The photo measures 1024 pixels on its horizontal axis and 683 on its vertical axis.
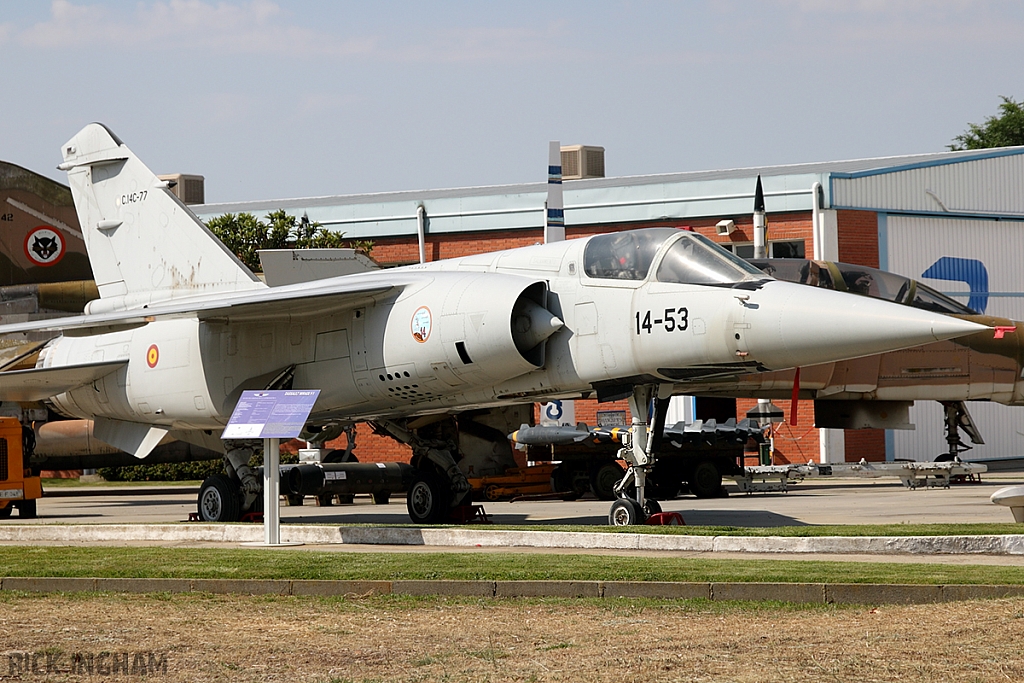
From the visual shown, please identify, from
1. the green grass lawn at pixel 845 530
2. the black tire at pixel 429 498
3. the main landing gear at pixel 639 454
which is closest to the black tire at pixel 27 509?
the black tire at pixel 429 498

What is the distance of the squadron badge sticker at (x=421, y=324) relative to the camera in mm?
13953

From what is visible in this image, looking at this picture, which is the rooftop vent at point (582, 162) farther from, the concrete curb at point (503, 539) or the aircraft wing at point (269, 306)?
the concrete curb at point (503, 539)

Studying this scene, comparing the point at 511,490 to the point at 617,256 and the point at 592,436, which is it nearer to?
the point at 592,436

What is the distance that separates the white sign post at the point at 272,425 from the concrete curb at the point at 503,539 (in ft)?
2.22

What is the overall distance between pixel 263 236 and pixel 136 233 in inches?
642

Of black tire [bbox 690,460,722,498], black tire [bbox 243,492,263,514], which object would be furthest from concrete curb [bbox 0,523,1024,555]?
black tire [bbox 690,460,722,498]

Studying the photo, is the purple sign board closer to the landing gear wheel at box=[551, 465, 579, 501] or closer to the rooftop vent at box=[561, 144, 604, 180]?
the landing gear wheel at box=[551, 465, 579, 501]

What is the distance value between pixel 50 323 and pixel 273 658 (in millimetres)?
10674

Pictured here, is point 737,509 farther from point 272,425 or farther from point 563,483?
point 272,425

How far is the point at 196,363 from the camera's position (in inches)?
638

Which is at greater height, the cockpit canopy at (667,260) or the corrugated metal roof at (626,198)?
the corrugated metal roof at (626,198)

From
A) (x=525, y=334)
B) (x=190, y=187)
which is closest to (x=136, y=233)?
(x=525, y=334)

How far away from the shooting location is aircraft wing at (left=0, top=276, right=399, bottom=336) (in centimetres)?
1455

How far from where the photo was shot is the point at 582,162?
1609 inches
